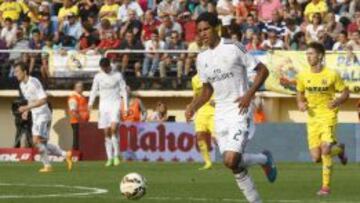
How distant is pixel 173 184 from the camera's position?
20.7 metres

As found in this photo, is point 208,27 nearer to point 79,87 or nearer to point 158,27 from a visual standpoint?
point 79,87

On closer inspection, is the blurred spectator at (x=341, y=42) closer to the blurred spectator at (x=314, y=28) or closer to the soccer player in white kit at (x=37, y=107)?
the blurred spectator at (x=314, y=28)

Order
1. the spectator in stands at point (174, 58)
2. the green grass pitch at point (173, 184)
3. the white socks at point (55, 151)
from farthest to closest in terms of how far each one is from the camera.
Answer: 1. the spectator in stands at point (174, 58)
2. the white socks at point (55, 151)
3. the green grass pitch at point (173, 184)

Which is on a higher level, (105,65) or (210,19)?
(210,19)

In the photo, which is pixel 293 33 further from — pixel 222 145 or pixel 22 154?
pixel 222 145

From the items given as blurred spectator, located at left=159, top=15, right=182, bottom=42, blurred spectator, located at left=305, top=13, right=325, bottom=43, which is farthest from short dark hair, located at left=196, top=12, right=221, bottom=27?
blurred spectator, located at left=159, top=15, right=182, bottom=42

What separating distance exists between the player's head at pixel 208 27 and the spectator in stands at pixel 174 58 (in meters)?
18.2

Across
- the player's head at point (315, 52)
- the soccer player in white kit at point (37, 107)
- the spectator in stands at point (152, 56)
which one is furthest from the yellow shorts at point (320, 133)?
the spectator in stands at point (152, 56)

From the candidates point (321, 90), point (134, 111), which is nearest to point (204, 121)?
point (321, 90)

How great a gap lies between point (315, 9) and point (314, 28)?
87cm

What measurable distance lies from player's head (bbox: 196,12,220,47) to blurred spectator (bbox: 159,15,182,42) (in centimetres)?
1878

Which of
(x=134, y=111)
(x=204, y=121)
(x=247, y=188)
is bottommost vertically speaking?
(x=134, y=111)

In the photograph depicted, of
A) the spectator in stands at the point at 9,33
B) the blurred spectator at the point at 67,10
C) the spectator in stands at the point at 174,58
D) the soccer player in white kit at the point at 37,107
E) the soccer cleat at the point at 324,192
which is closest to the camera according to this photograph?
the soccer cleat at the point at 324,192

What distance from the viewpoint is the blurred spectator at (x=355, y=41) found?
31409 mm
